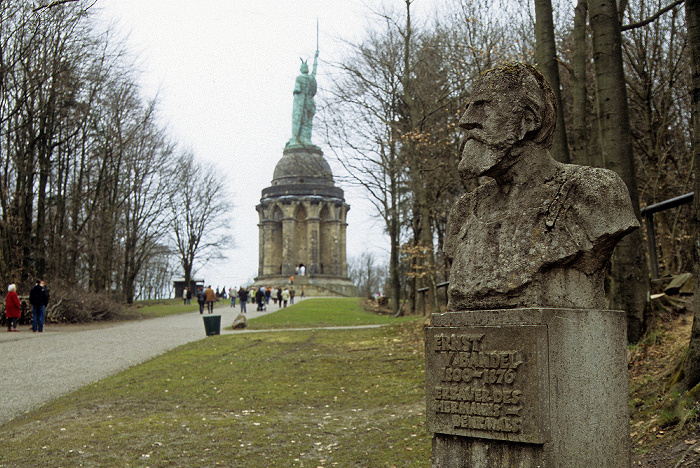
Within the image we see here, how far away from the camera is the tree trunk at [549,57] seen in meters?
10.1

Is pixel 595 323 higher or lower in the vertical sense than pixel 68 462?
higher

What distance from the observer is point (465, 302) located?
4.32 meters

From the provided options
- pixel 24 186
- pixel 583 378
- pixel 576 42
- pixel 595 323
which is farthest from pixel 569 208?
pixel 24 186

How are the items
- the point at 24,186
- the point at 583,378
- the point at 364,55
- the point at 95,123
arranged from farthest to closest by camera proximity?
the point at 95,123 → the point at 24,186 → the point at 364,55 → the point at 583,378

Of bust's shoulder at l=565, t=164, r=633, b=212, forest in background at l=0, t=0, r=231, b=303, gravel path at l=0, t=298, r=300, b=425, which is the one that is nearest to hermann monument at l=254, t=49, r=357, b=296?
forest in background at l=0, t=0, r=231, b=303

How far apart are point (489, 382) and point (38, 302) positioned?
20.0 m

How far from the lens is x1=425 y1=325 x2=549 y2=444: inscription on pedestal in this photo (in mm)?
3717

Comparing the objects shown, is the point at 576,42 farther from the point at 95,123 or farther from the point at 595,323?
the point at 95,123

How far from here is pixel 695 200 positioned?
6.02 m

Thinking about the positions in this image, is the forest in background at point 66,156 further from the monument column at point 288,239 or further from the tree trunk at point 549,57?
the monument column at point 288,239

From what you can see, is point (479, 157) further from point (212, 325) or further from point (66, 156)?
point (66, 156)

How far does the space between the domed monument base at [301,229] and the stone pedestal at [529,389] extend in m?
64.6

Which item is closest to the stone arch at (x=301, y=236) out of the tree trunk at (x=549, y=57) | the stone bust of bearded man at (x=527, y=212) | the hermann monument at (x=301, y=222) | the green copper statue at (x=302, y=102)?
the hermann monument at (x=301, y=222)

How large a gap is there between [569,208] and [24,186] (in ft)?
85.8
